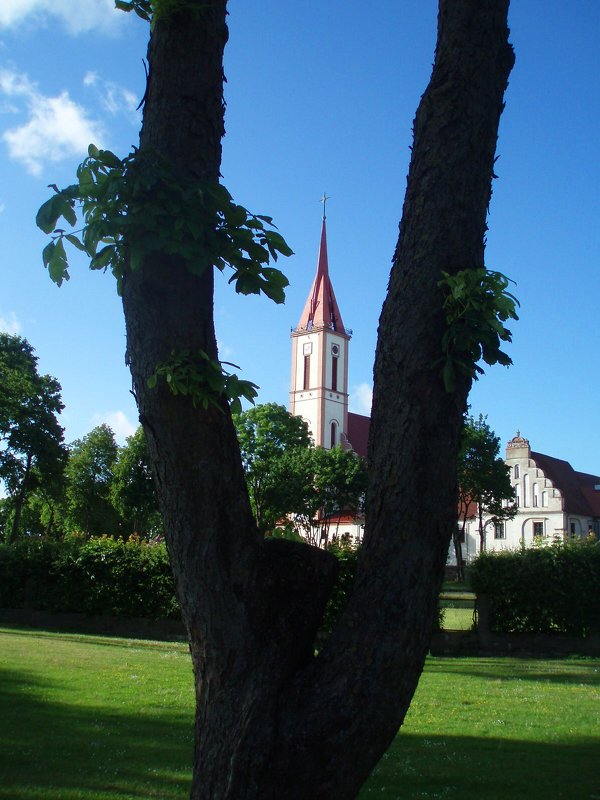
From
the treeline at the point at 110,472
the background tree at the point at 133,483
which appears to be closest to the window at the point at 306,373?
the treeline at the point at 110,472

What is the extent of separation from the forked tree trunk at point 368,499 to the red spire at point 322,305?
101600 millimetres

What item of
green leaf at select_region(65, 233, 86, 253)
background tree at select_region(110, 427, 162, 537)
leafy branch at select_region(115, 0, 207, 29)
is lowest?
green leaf at select_region(65, 233, 86, 253)

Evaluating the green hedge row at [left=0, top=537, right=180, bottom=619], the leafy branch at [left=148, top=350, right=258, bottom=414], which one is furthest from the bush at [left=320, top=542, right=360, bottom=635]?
the leafy branch at [left=148, top=350, right=258, bottom=414]

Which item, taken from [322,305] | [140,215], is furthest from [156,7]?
[322,305]

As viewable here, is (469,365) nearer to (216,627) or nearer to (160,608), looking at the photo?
(216,627)

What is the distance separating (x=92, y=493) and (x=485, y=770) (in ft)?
212

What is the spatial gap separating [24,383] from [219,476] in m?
42.3

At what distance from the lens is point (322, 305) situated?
107312mm

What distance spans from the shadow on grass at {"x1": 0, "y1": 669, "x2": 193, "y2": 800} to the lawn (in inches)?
0.5

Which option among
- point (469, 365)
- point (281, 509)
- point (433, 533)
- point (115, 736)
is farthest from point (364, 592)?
point (281, 509)

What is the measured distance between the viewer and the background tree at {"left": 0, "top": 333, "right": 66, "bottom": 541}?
4253 cm

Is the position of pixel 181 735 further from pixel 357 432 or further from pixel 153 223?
pixel 357 432

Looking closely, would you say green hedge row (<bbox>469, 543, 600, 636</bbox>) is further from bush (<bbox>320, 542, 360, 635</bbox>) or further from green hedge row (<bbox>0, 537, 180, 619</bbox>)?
green hedge row (<bbox>0, 537, 180, 619</bbox>)

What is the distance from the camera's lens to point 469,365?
3.48 m
